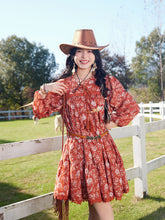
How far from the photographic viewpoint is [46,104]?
1893 millimetres

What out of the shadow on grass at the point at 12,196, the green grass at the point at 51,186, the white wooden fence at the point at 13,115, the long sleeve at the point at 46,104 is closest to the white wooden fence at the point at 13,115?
the white wooden fence at the point at 13,115

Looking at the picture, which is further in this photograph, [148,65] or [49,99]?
[148,65]

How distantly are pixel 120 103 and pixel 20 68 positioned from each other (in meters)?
29.2

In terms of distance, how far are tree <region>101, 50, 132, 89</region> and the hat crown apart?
28367 mm

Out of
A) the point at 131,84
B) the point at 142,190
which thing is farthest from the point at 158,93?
the point at 142,190

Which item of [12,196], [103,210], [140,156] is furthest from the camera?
[12,196]

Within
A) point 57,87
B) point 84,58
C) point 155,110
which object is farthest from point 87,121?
point 155,110

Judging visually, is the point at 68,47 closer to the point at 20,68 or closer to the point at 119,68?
the point at 20,68

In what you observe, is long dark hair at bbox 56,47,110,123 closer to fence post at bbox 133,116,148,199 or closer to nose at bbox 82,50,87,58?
nose at bbox 82,50,87,58

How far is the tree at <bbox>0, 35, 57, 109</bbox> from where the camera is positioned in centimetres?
2902

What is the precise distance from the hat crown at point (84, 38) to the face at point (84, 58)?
0.17 ft

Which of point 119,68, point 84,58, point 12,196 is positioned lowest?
point 12,196

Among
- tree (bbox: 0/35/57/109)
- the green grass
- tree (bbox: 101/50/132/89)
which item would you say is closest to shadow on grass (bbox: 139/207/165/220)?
the green grass

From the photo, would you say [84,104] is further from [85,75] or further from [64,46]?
[64,46]
